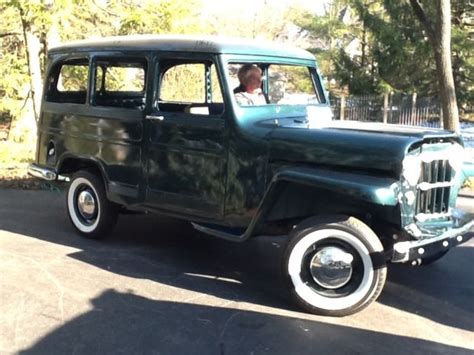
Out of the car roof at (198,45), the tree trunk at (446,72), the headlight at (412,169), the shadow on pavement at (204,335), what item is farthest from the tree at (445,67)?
the shadow on pavement at (204,335)

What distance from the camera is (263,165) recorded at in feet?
16.0

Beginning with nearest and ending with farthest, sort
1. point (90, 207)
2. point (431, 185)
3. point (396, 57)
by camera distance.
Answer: point (431, 185), point (90, 207), point (396, 57)

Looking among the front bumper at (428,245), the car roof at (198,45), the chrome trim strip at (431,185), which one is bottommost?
the front bumper at (428,245)

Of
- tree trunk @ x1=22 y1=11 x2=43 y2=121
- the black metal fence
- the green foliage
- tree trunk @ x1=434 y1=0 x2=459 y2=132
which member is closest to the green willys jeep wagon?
tree trunk @ x1=22 y1=11 x2=43 y2=121

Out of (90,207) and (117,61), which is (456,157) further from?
(90,207)

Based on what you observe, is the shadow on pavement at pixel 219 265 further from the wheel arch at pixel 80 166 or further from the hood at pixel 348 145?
the hood at pixel 348 145

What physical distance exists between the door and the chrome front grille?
1594 mm

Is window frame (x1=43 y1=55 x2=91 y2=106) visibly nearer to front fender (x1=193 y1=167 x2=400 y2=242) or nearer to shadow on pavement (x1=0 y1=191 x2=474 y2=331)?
shadow on pavement (x1=0 y1=191 x2=474 y2=331)

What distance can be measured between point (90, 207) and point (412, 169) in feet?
11.5

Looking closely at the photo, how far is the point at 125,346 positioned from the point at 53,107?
3595 mm

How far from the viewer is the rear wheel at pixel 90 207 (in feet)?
20.6

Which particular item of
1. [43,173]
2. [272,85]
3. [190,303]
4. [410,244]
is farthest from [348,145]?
[43,173]

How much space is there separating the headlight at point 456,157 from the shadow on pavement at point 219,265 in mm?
1035

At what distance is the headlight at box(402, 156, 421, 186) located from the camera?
4.29m
